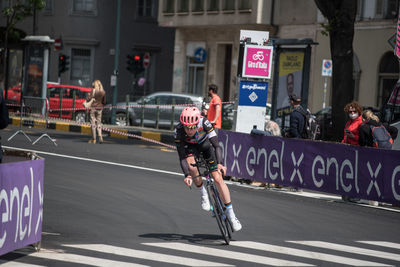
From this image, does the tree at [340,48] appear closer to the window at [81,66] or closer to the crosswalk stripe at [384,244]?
the crosswalk stripe at [384,244]

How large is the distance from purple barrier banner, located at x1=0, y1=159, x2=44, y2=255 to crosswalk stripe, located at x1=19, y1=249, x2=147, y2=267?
169mm

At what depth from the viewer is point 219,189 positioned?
11.3 m

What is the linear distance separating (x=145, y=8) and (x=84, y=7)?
149 inches

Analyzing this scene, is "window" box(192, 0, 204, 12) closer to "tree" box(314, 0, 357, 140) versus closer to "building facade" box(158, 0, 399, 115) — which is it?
"building facade" box(158, 0, 399, 115)

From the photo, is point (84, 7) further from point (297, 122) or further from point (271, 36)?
point (297, 122)

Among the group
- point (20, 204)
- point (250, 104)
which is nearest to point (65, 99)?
point (250, 104)

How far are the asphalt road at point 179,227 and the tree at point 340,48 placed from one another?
7.65 m

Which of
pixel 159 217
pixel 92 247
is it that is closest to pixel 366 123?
pixel 159 217

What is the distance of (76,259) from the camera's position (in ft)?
31.4

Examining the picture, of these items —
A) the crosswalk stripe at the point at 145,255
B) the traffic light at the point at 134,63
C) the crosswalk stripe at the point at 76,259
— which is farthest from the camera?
the traffic light at the point at 134,63

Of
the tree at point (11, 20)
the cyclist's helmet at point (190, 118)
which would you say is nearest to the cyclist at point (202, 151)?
the cyclist's helmet at point (190, 118)

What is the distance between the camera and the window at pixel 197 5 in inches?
1847

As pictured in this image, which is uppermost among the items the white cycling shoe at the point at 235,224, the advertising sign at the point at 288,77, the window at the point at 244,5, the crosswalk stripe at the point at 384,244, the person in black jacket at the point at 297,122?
the window at the point at 244,5

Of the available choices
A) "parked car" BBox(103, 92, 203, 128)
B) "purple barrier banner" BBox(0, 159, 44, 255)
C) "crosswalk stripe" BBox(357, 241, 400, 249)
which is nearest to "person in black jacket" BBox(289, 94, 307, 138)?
"crosswalk stripe" BBox(357, 241, 400, 249)
